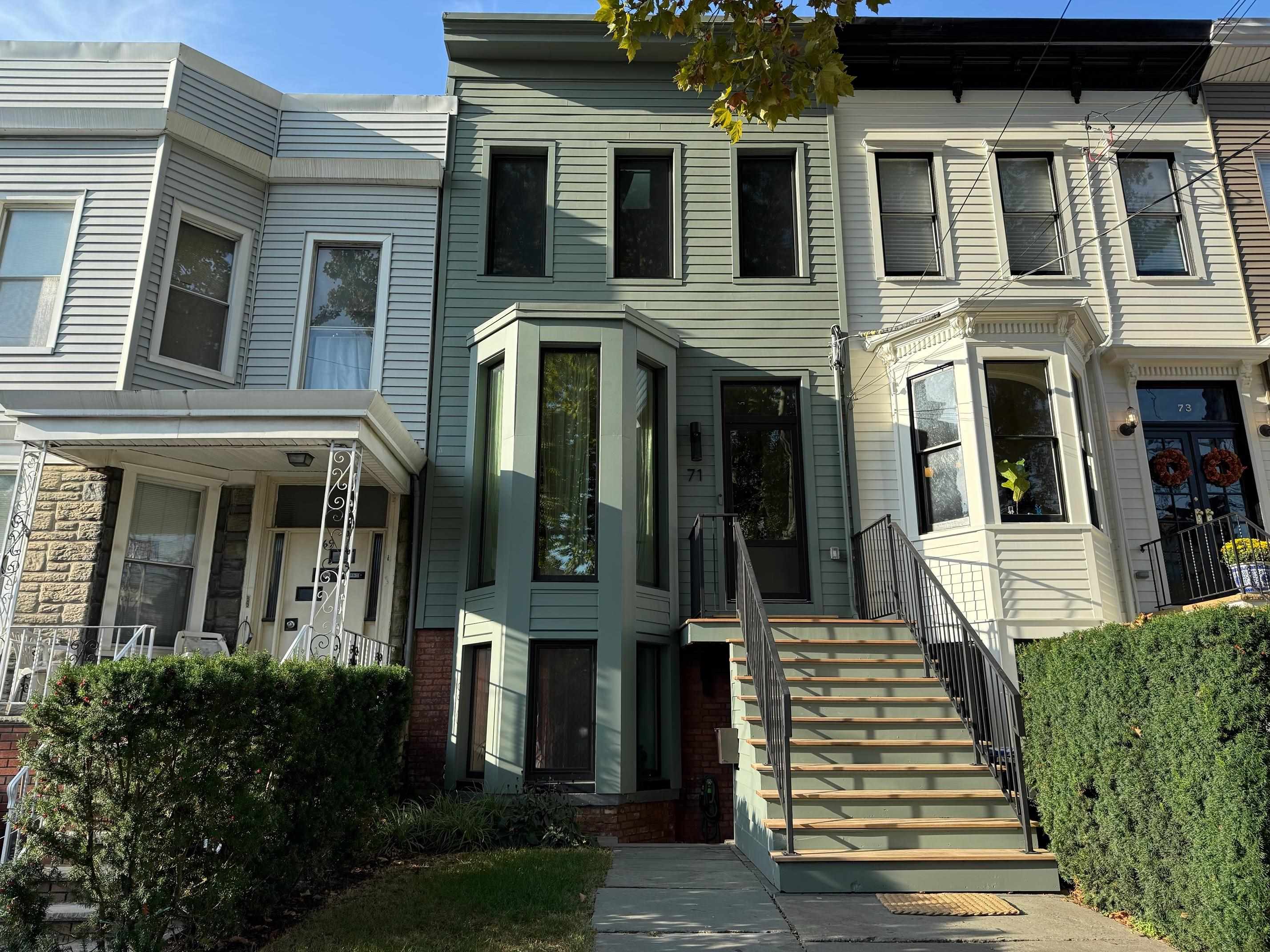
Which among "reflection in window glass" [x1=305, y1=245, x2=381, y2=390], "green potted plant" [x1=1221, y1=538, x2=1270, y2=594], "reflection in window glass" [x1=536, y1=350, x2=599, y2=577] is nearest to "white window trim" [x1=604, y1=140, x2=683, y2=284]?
"reflection in window glass" [x1=536, y1=350, x2=599, y2=577]

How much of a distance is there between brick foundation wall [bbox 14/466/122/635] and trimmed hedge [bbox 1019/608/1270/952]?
882 centimetres

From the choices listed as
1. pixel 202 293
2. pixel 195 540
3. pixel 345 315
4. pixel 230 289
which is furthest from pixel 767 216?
pixel 195 540

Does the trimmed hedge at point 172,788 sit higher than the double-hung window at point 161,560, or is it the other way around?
the double-hung window at point 161,560

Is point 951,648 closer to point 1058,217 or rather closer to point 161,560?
point 1058,217

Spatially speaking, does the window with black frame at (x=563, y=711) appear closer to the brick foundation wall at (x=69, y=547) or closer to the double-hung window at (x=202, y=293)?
the brick foundation wall at (x=69, y=547)

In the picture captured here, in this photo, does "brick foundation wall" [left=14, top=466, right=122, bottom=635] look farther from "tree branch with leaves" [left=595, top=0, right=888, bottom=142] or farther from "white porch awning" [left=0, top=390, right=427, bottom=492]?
"tree branch with leaves" [left=595, top=0, right=888, bottom=142]

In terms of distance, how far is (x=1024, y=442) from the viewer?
10.1 metres

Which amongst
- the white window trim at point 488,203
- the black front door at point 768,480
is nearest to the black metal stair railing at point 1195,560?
the black front door at point 768,480

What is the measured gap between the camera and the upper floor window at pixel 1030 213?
1173cm

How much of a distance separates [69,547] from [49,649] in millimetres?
1159

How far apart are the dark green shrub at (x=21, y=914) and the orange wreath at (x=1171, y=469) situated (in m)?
11.3

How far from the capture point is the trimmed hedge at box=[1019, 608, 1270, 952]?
4.50m

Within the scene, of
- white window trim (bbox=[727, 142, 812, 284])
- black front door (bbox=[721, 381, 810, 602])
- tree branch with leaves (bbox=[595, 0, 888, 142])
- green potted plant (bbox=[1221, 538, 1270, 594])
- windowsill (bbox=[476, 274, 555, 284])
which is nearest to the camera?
tree branch with leaves (bbox=[595, 0, 888, 142])

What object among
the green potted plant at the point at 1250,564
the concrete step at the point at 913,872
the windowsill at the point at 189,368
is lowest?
the concrete step at the point at 913,872
